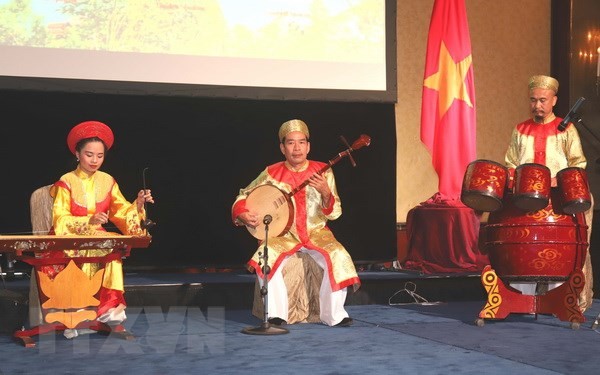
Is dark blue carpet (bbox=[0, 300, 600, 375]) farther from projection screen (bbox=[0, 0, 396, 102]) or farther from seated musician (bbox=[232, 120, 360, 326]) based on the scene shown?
projection screen (bbox=[0, 0, 396, 102])

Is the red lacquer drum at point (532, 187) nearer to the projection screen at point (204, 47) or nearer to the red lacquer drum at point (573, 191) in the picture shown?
the red lacquer drum at point (573, 191)

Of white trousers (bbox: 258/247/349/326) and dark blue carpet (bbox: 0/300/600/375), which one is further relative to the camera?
white trousers (bbox: 258/247/349/326)

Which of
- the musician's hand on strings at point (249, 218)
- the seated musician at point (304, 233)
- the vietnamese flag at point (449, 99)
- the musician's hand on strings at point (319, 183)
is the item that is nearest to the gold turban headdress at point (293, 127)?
the seated musician at point (304, 233)

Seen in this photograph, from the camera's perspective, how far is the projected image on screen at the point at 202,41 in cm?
682

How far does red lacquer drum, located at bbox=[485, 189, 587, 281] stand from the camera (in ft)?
17.0

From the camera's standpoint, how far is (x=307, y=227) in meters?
5.74

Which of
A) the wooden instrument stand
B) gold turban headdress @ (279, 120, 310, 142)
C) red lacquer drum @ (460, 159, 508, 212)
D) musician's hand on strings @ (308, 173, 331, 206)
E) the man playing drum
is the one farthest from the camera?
the man playing drum

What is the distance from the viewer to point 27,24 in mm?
6734

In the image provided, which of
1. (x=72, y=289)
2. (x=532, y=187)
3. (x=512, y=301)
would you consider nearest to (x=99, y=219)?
(x=72, y=289)

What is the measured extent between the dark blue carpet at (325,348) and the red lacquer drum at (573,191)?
2.39ft

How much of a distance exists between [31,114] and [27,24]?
2.31 ft

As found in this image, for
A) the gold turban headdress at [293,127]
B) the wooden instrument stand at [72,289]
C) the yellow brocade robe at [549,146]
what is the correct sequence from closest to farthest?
the wooden instrument stand at [72,289] → the gold turban headdress at [293,127] → the yellow brocade robe at [549,146]

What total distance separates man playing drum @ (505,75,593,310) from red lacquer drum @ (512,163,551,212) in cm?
61

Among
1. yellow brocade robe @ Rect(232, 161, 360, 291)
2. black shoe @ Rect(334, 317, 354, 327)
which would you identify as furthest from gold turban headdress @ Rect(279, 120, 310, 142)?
black shoe @ Rect(334, 317, 354, 327)
